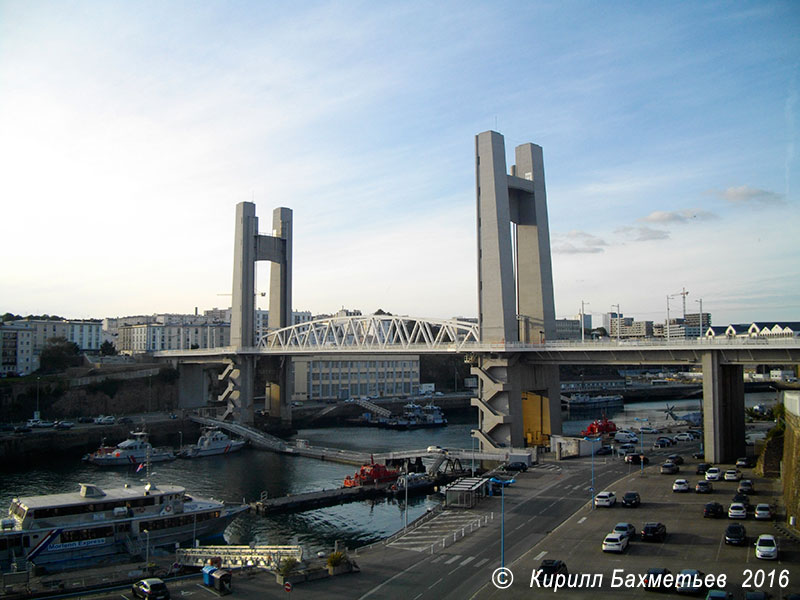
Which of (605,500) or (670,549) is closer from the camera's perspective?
(670,549)

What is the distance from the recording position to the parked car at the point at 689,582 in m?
16.8

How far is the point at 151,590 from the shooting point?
58.9 feet

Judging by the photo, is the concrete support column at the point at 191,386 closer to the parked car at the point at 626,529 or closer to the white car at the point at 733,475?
the white car at the point at 733,475

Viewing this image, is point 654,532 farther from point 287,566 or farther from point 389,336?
point 389,336

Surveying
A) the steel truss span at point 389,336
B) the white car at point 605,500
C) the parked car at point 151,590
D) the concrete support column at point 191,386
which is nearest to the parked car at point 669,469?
the white car at point 605,500

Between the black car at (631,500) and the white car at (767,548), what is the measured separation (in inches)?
279

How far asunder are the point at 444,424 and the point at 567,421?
1514 cm

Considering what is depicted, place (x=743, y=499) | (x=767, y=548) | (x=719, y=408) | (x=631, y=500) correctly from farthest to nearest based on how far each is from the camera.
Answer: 1. (x=719, y=408)
2. (x=631, y=500)
3. (x=743, y=499)
4. (x=767, y=548)

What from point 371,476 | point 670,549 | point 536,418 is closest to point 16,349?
point 371,476

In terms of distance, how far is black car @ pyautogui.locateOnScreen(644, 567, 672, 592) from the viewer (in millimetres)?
17188

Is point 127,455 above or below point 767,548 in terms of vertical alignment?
below

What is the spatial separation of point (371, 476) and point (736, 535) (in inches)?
874

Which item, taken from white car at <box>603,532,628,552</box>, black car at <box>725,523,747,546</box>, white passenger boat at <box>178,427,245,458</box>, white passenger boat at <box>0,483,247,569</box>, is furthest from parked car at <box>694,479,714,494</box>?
white passenger boat at <box>178,427,245,458</box>

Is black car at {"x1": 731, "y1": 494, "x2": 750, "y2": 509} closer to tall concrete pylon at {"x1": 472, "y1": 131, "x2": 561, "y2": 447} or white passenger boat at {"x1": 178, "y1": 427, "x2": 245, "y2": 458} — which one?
tall concrete pylon at {"x1": 472, "y1": 131, "x2": 561, "y2": 447}
